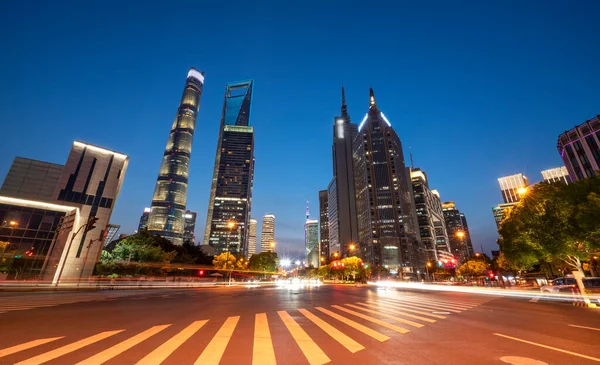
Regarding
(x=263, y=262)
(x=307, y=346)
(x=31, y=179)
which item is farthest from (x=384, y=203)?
(x=307, y=346)

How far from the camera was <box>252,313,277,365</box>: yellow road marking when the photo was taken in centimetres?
524

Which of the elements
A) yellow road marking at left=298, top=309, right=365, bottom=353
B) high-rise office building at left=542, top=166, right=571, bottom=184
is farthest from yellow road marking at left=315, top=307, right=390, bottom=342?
high-rise office building at left=542, top=166, right=571, bottom=184

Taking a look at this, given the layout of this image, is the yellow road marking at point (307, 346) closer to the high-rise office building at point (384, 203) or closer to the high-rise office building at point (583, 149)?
the high-rise office building at point (583, 149)

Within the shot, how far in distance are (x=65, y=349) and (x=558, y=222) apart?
33.6m

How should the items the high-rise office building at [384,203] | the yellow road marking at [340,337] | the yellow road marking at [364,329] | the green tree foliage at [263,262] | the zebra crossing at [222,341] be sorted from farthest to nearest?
the high-rise office building at [384,203]
the green tree foliage at [263,262]
the yellow road marking at [364,329]
the yellow road marking at [340,337]
the zebra crossing at [222,341]

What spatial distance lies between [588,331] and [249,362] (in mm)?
10707

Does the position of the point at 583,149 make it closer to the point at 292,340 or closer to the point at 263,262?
the point at 292,340

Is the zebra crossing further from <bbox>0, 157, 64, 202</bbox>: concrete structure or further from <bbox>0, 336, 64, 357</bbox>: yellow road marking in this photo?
<bbox>0, 157, 64, 202</bbox>: concrete structure

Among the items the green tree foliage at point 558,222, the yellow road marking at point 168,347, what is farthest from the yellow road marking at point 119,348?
the green tree foliage at point 558,222

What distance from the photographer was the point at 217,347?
20.3 ft

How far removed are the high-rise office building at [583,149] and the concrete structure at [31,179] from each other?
357 feet

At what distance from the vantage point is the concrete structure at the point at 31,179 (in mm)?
49531

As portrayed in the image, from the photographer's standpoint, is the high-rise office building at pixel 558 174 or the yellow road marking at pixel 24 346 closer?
the yellow road marking at pixel 24 346

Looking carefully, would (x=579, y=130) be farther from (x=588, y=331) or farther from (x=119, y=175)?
(x=119, y=175)
